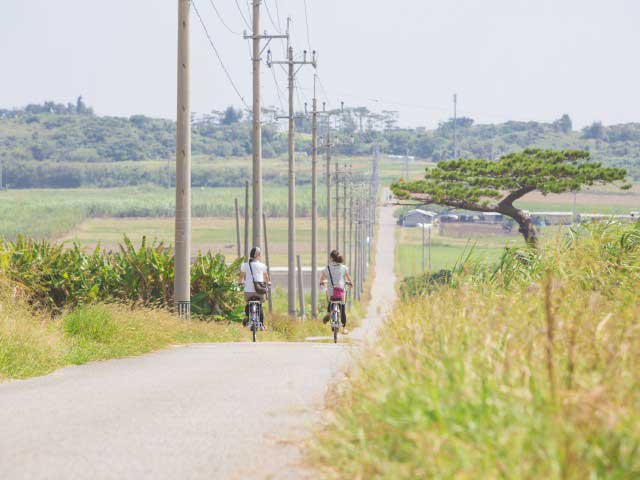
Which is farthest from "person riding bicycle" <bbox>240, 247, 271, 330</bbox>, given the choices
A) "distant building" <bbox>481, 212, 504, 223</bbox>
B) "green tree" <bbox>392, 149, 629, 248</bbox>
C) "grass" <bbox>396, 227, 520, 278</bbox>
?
"distant building" <bbox>481, 212, 504, 223</bbox>

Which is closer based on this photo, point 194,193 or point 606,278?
point 606,278

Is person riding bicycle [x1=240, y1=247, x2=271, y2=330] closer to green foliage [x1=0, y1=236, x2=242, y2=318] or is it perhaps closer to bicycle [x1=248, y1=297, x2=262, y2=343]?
bicycle [x1=248, y1=297, x2=262, y2=343]

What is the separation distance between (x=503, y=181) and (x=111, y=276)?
3700cm

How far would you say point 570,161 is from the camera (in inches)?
2381

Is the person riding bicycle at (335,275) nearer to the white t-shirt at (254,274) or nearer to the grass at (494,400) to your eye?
the white t-shirt at (254,274)

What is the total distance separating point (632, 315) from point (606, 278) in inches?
251

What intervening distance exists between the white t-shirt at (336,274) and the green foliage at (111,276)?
3633 millimetres

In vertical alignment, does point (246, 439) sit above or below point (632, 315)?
below

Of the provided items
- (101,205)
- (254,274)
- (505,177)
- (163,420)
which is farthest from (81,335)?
(101,205)

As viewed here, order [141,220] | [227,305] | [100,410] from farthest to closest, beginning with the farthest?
[141,220] < [227,305] < [100,410]

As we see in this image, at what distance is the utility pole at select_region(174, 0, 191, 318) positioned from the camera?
2470 centimetres

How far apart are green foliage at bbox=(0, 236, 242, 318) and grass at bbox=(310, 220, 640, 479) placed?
1590cm

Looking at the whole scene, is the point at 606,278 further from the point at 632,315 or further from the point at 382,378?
the point at 382,378

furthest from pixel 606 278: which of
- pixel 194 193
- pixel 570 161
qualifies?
pixel 194 193
